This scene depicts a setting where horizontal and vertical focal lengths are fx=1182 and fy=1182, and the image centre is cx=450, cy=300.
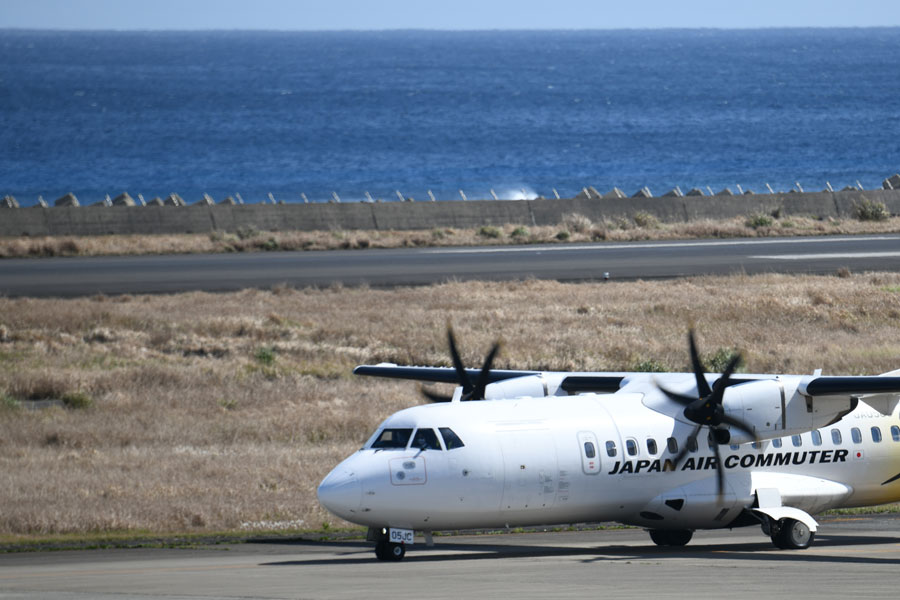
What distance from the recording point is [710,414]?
72.4 ft

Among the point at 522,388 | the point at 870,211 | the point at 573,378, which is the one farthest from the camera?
→ the point at 870,211

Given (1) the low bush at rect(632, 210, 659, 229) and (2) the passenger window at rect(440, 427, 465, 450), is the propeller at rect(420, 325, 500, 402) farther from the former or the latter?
(1) the low bush at rect(632, 210, 659, 229)

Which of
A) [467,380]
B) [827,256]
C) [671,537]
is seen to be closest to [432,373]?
[467,380]

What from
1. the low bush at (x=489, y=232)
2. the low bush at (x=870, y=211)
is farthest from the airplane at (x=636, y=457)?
the low bush at (x=870, y=211)

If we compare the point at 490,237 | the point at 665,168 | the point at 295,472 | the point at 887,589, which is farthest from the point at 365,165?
the point at 887,589

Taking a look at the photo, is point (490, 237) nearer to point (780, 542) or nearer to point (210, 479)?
point (210, 479)

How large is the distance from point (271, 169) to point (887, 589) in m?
152

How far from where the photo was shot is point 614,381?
25203 millimetres

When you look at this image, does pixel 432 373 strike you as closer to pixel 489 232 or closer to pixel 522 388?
pixel 522 388

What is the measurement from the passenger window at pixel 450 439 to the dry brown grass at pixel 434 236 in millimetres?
48731

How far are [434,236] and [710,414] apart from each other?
166 feet

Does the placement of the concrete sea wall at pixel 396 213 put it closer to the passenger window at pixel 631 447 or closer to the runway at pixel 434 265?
the runway at pixel 434 265

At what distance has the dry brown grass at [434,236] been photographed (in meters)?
66.8

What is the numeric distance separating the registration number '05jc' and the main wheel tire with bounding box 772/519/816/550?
7183 mm
